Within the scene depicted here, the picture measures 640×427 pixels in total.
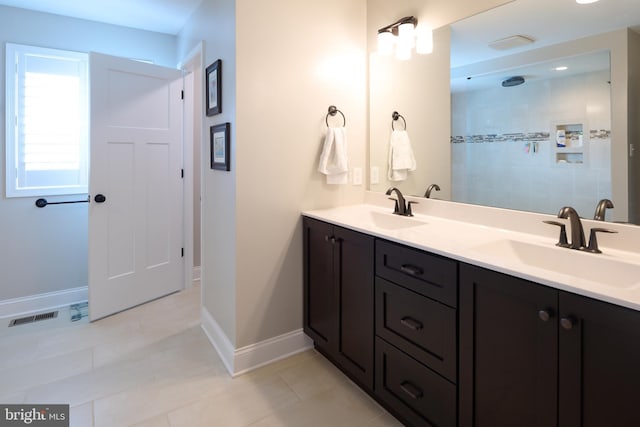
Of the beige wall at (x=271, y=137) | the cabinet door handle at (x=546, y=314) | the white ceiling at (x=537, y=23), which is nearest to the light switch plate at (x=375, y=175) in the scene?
the beige wall at (x=271, y=137)

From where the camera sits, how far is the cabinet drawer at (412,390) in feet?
4.78

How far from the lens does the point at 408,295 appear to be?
1.61 m

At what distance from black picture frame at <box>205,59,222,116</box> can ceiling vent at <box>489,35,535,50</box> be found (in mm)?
1536

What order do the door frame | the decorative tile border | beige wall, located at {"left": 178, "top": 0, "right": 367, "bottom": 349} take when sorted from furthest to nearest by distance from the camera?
the door frame < beige wall, located at {"left": 178, "top": 0, "right": 367, "bottom": 349} < the decorative tile border

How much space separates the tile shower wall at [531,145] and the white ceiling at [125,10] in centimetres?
217

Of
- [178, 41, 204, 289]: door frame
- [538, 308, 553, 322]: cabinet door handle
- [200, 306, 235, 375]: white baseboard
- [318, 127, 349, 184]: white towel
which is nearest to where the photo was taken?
[538, 308, 553, 322]: cabinet door handle

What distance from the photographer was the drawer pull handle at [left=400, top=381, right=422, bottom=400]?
1.57 m

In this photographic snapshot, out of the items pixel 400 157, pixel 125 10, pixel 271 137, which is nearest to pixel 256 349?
pixel 271 137

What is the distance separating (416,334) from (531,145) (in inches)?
40.0

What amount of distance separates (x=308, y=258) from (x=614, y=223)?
155 centimetres

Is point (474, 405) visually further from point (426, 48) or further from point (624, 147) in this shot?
point (426, 48)

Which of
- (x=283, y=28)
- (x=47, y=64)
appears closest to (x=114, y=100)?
(x=47, y=64)

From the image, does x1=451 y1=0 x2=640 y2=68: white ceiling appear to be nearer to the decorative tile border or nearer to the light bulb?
the light bulb

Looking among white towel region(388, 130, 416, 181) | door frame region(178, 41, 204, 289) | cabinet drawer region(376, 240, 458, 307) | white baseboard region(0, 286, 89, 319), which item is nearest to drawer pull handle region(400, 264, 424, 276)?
cabinet drawer region(376, 240, 458, 307)
